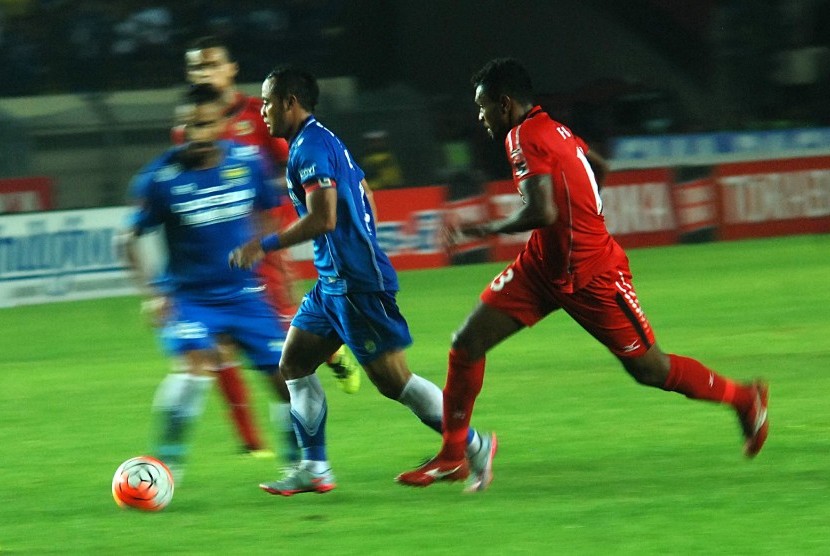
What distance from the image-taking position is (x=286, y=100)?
18.6ft

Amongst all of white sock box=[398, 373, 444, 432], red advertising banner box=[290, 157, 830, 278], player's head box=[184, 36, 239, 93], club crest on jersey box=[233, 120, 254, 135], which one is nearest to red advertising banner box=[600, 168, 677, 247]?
red advertising banner box=[290, 157, 830, 278]

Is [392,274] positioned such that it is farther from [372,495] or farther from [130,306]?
[130,306]

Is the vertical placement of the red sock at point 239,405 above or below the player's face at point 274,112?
below

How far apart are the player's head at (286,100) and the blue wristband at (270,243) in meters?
0.50

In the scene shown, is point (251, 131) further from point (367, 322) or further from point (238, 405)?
point (367, 322)

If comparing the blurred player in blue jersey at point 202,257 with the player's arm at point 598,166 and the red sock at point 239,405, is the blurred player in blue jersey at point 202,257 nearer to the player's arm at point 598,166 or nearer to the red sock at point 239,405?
the red sock at point 239,405

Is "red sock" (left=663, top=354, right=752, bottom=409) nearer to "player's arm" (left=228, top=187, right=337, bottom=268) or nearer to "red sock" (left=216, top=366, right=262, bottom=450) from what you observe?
"player's arm" (left=228, top=187, right=337, bottom=268)

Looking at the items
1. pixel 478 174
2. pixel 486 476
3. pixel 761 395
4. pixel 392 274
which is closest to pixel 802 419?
pixel 761 395

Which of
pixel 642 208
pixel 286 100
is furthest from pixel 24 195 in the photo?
pixel 286 100

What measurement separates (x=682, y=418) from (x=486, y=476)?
1.88m

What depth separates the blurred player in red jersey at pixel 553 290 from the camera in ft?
18.9

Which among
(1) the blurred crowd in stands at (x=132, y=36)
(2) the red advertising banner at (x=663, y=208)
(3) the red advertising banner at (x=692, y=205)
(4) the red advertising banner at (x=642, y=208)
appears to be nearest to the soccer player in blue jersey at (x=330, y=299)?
(2) the red advertising banner at (x=663, y=208)

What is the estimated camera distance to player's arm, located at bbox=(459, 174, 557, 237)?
18.0ft

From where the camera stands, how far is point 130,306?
583 inches
